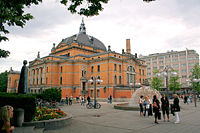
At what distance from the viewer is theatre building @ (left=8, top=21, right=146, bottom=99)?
1690 inches

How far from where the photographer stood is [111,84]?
138ft

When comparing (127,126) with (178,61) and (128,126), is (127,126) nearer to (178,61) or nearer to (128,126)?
(128,126)

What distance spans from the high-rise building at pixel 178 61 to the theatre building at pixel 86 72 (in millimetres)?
37150

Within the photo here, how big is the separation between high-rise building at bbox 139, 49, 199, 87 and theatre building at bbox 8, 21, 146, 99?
37.1 metres

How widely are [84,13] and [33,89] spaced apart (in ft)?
166

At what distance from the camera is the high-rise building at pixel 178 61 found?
78.0 m

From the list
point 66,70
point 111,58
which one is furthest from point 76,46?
→ point 111,58

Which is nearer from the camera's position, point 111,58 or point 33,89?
point 111,58

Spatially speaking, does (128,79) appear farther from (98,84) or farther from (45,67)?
(45,67)

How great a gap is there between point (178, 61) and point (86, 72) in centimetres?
5487

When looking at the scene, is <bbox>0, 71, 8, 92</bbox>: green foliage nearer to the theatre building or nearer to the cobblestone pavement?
the theatre building

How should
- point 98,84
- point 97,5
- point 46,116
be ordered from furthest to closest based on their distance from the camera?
1. point 98,84
2. point 46,116
3. point 97,5

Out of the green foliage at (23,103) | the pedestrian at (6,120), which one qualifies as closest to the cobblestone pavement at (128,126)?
the green foliage at (23,103)

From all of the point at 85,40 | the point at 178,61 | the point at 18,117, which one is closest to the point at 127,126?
the point at 18,117
